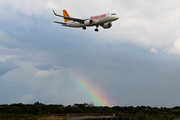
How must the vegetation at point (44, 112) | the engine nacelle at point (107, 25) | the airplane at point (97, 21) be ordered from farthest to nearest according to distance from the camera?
the engine nacelle at point (107, 25) → the airplane at point (97, 21) → the vegetation at point (44, 112)

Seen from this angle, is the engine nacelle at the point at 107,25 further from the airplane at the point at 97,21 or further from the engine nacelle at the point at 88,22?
the engine nacelle at the point at 88,22

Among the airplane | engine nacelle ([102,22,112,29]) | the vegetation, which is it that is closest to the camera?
the vegetation

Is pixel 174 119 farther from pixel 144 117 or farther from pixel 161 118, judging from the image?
pixel 144 117

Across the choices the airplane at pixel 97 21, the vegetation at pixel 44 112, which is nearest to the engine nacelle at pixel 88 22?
the airplane at pixel 97 21

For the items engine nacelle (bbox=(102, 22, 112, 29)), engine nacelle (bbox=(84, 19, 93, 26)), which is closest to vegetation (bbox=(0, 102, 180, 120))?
engine nacelle (bbox=(84, 19, 93, 26))

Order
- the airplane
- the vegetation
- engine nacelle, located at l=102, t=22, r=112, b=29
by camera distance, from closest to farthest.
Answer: the vegetation
the airplane
engine nacelle, located at l=102, t=22, r=112, b=29

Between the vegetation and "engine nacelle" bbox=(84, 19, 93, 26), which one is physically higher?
"engine nacelle" bbox=(84, 19, 93, 26)

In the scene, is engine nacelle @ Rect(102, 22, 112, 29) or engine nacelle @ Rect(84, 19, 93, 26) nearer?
engine nacelle @ Rect(84, 19, 93, 26)

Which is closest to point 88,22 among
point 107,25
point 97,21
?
point 97,21

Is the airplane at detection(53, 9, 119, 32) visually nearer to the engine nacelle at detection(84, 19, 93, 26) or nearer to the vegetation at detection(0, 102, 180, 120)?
the engine nacelle at detection(84, 19, 93, 26)

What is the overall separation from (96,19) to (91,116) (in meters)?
29.2

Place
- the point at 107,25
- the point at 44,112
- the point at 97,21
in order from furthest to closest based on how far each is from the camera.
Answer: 1. the point at 44,112
2. the point at 107,25
3. the point at 97,21

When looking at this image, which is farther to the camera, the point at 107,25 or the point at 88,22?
the point at 107,25

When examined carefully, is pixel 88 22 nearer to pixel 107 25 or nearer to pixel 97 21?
pixel 97 21
